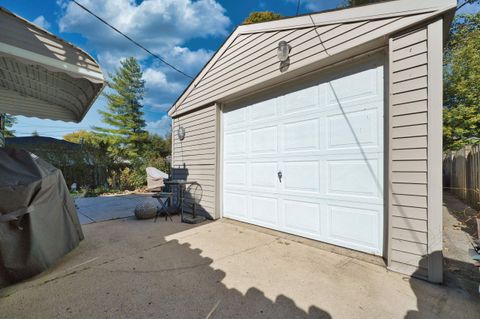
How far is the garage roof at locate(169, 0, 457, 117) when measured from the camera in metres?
2.37

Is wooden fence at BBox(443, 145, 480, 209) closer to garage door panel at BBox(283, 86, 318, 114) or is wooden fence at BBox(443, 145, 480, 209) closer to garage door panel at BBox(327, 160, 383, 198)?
garage door panel at BBox(327, 160, 383, 198)

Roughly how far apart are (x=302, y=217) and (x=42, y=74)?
4.07m

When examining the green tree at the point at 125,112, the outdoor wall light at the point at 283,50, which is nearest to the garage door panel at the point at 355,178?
the outdoor wall light at the point at 283,50

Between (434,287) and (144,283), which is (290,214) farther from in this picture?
(144,283)

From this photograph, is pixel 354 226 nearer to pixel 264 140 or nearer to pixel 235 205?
pixel 264 140

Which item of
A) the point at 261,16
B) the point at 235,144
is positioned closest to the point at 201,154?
the point at 235,144

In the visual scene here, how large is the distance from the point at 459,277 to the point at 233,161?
338 centimetres

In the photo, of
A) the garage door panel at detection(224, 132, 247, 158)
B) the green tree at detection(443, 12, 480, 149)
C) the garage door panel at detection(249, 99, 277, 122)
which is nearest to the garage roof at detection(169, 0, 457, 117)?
the garage door panel at detection(249, 99, 277, 122)

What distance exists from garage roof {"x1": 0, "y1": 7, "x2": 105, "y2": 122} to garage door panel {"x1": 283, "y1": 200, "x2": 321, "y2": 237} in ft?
9.89

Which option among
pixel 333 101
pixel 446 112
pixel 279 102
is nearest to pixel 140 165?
pixel 279 102

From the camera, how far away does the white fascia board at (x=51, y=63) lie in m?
2.13

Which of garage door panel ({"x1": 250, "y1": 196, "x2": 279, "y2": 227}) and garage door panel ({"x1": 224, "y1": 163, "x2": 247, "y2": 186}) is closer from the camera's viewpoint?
garage door panel ({"x1": 250, "y1": 196, "x2": 279, "y2": 227})

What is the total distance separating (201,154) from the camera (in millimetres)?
5027

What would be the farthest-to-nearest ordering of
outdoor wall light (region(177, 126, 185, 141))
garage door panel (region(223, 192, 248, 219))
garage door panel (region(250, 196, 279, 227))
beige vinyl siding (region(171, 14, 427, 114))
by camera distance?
outdoor wall light (region(177, 126, 185, 141)), garage door panel (region(223, 192, 248, 219)), garage door panel (region(250, 196, 279, 227)), beige vinyl siding (region(171, 14, 427, 114))
